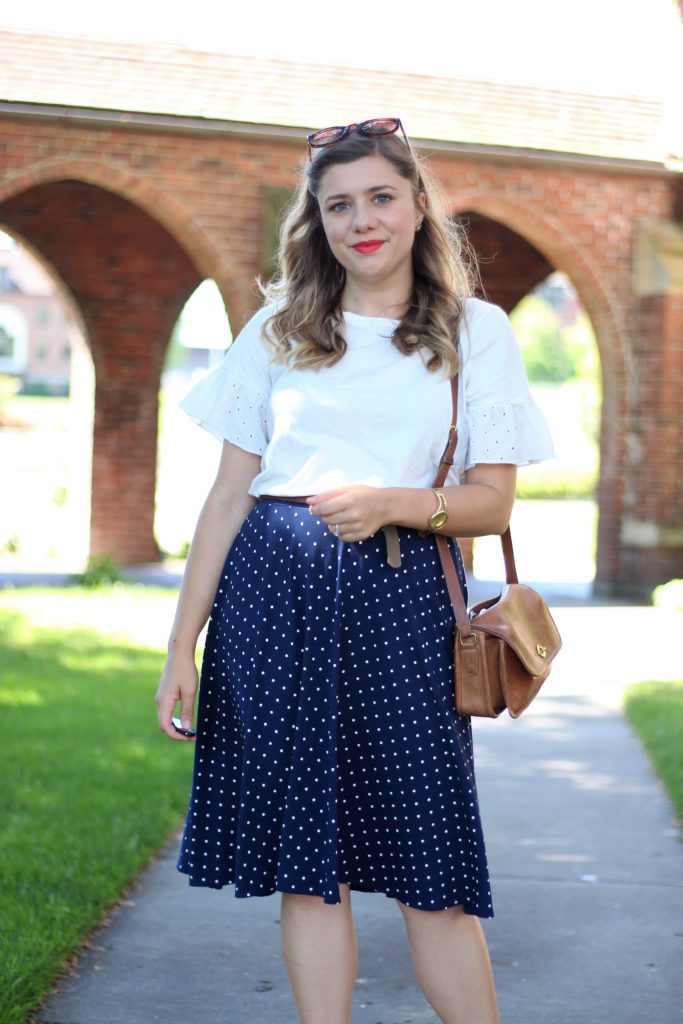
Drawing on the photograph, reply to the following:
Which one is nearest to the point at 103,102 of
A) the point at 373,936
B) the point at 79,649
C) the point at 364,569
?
the point at 79,649

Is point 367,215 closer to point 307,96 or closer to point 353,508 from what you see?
A: point 353,508

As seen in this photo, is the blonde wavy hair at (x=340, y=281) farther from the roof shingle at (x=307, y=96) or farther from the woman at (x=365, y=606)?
the roof shingle at (x=307, y=96)

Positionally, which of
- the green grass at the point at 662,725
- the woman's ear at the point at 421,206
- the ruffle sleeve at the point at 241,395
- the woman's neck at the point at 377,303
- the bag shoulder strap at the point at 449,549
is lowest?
the green grass at the point at 662,725

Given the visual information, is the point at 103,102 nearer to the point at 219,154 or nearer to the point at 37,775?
the point at 219,154

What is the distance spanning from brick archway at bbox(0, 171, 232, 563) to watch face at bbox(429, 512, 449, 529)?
1319cm

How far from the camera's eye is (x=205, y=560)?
273cm

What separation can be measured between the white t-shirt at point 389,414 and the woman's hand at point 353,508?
0.12m

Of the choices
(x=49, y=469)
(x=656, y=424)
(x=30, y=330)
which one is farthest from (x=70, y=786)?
(x=30, y=330)

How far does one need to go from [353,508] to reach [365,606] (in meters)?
0.23

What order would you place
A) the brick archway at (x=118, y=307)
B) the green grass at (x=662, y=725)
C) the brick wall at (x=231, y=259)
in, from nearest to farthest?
the green grass at (x=662, y=725)
the brick wall at (x=231, y=259)
the brick archway at (x=118, y=307)

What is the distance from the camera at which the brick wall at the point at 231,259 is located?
499 inches

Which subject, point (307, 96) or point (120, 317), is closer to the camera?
point (307, 96)

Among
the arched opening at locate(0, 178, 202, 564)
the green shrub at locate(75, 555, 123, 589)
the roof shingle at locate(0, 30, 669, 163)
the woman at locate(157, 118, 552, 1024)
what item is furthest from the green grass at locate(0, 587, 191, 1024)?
the arched opening at locate(0, 178, 202, 564)

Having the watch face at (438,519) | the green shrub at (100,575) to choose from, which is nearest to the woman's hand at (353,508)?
the watch face at (438,519)
